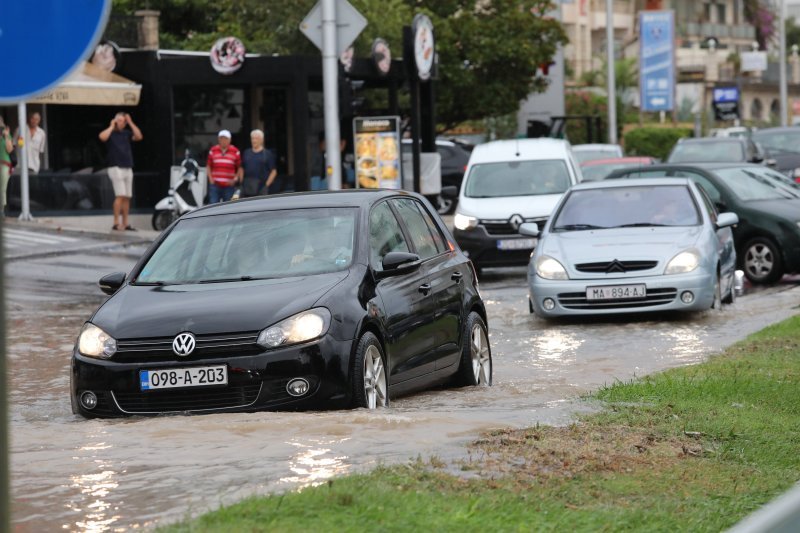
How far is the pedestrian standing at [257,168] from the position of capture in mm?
27031

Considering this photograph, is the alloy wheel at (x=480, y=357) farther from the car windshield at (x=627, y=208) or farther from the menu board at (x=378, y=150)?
the menu board at (x=378, y=150)

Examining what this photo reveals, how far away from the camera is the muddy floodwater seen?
617cm

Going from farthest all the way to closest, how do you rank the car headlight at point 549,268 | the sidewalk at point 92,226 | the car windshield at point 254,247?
the sidewalk at point 92,226
the car headlight at point 549,268
the car windshield at point 254,247

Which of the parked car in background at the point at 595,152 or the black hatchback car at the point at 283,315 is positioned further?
the parked car in background at the point at 595,152

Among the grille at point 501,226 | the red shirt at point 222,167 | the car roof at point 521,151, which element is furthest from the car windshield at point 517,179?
the red shirt at point 222,167

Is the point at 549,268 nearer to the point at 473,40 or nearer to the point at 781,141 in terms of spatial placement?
the point at 781,141

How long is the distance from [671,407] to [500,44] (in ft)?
141

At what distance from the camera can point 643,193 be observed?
1750 cm

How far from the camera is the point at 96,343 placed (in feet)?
30.9

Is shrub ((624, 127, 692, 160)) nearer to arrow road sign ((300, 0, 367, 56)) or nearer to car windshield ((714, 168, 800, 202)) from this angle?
car windshield ((714, 168, 800, 202))

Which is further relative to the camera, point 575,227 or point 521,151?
point 521,151

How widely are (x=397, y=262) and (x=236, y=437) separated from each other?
2.74m

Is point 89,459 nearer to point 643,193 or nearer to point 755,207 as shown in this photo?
point 643,193

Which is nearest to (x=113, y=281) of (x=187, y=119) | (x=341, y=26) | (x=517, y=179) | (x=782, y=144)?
(x=341, y=26)
